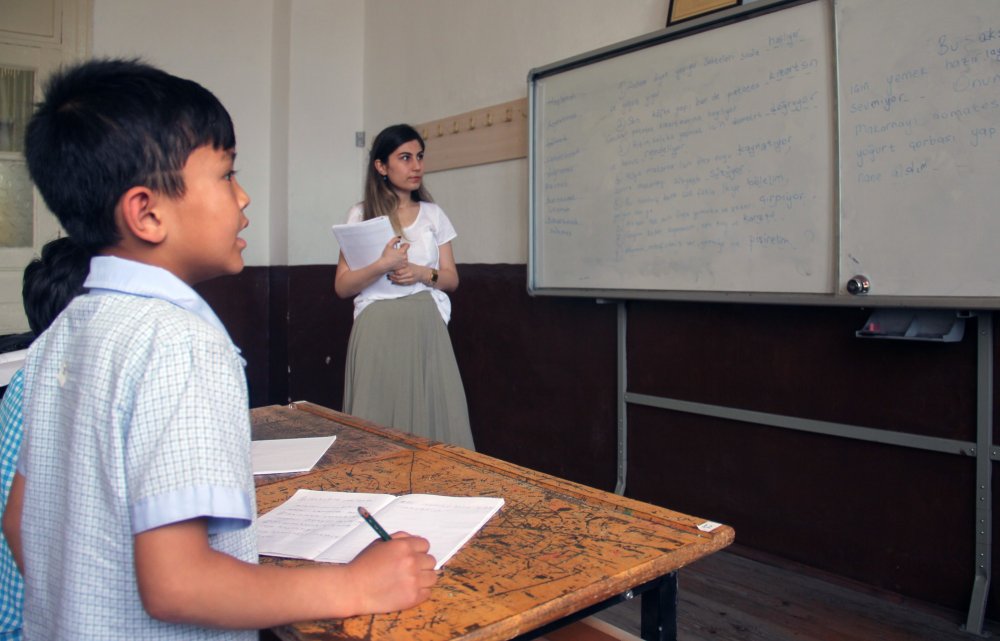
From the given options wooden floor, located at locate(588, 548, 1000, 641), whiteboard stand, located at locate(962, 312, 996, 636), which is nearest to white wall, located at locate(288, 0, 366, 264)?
wooden floor, located at locate(588, 548, 1000, 641)

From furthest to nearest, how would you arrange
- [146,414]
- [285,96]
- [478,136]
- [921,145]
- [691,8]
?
[285,96]
[478,136]
[691,8]
[921,145]
[146,414]

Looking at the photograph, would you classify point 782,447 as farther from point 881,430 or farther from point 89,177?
point 89,177

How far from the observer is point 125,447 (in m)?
0.66

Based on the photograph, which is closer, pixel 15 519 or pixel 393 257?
pixel 15 519

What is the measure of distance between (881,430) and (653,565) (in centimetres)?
163

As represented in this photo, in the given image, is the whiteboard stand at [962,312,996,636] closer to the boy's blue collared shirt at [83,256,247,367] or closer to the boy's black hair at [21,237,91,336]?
the boy's blue collared shirt at [83,256,247,367]

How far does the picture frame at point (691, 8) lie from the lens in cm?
250

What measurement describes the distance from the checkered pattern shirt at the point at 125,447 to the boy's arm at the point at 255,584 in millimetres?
28

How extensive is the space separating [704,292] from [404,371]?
1.07 m

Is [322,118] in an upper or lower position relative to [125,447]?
upper

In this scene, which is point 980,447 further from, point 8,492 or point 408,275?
point 8,492

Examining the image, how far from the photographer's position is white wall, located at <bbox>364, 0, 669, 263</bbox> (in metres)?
3.12

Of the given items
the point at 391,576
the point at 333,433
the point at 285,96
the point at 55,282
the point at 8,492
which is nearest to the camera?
the point at 391,576

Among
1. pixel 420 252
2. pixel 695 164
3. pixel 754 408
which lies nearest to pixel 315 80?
pixel 420 252
